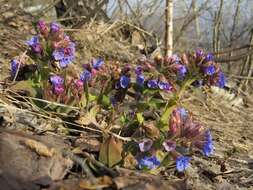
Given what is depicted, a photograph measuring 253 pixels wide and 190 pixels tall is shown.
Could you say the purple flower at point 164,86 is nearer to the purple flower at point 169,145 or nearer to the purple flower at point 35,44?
the purple flower at point 169,145

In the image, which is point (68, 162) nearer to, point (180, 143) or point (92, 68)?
point (180, 143)

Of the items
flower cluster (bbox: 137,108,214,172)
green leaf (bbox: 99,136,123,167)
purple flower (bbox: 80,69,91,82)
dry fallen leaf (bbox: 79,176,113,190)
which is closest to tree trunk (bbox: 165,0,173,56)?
purple flower (bbox: 80,69,91,82)

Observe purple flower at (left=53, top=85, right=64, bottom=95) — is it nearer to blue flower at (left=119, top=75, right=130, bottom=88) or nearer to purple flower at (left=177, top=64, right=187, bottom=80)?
blue flower at (left=119, top=75, right=130, bottom=88)

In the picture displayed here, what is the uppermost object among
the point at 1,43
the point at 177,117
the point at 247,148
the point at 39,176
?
the point at 1,43

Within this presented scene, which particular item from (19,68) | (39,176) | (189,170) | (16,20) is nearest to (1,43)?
(16,20)

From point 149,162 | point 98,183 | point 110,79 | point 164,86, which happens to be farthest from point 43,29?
point 98,183

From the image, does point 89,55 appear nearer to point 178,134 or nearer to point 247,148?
point 247,148

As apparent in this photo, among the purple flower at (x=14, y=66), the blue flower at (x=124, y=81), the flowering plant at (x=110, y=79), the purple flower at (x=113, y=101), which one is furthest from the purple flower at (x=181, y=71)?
the purple flower at (x=14, y=66)
